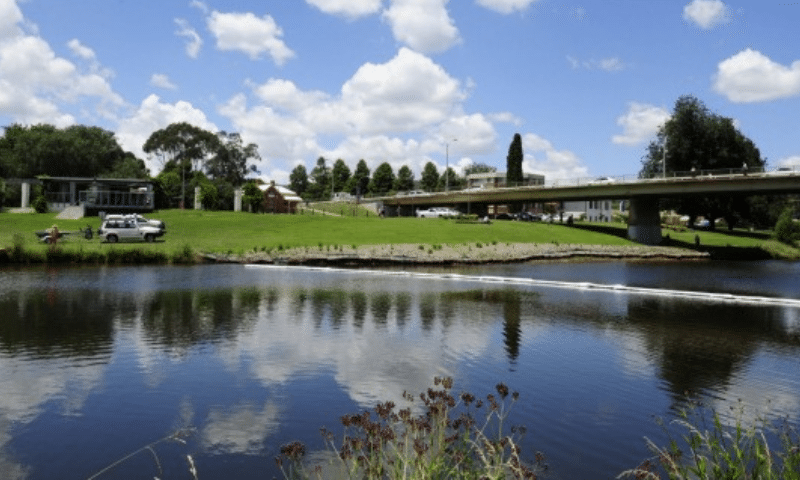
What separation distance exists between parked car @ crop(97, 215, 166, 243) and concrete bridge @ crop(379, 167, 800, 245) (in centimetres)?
5226

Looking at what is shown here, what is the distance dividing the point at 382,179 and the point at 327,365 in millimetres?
153596

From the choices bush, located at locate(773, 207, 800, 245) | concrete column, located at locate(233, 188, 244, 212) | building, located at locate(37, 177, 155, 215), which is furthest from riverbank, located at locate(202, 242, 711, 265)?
concrete column, located at locate(233, 188, 244, 212)

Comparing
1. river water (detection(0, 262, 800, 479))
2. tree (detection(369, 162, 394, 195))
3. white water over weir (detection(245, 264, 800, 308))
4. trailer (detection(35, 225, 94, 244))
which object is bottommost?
river water (detection(0, 262, 800, 479))

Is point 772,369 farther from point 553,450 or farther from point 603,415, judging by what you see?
point 553,450

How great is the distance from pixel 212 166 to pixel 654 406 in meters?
154

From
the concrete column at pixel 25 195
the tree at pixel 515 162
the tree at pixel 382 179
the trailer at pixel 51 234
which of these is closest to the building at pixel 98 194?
the concrete column at pixel 25 195

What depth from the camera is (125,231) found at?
5616cm

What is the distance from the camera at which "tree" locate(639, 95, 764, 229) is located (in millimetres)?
108875

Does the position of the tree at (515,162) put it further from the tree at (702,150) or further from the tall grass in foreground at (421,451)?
the tall grass in foreground at (421,451)

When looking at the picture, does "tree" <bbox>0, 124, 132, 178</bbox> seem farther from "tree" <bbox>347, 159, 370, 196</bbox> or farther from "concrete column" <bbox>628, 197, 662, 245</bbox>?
"concrete column" <bbox>628, 197, 662, 245</bbox>

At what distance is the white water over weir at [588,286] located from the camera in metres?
33.1

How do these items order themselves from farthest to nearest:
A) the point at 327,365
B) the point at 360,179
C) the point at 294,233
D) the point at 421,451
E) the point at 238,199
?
the point at 360,179 < the point at 238,199 < the point at 294,233 < the point at 327,365 < the point at 421,451

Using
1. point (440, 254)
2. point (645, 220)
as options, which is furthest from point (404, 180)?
point (440, 254)

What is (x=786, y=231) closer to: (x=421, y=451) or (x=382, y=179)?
(x=421, y=451)
